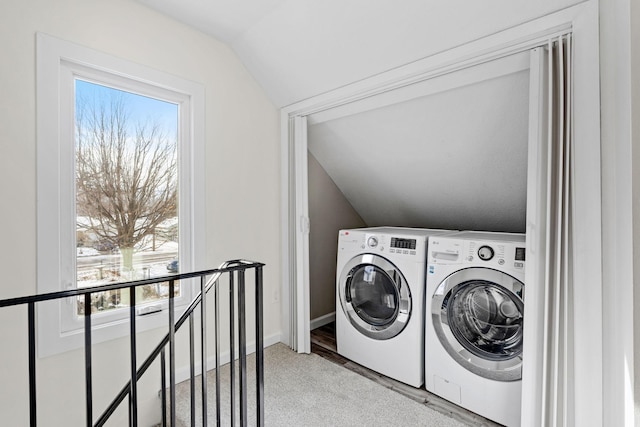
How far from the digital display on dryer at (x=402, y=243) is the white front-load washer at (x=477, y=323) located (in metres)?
0.12

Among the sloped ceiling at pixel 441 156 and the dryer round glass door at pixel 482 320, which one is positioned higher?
the sloped ceiling at pixel 441 156

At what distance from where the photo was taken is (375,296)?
7.77 feet

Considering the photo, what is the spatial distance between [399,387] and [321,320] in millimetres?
1244

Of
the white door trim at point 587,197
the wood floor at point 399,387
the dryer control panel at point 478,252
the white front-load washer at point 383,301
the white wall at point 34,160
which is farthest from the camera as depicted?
the white front-load washer at point 383,301

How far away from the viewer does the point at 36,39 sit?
5.38 ft

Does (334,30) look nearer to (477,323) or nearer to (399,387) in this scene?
(477,323)

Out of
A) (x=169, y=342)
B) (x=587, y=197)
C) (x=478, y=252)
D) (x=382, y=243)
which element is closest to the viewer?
(x=169, y=342)

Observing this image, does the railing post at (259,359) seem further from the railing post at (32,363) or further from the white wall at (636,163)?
the white wall at (636,163)

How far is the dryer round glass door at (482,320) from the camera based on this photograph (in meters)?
1.76

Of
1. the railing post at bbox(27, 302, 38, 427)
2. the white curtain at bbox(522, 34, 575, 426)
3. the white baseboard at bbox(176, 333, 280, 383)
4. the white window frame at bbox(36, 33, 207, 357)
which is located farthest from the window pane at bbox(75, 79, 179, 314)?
the white curtain at bbox(522, 34, 575, 426)

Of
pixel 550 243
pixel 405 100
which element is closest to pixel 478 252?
pixel 550 243

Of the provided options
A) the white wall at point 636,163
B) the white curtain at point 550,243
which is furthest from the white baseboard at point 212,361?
the white wall at point 636,163

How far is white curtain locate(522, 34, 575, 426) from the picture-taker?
145 cm

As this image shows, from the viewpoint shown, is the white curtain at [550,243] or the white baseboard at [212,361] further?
the white baseboard at [212,361]
